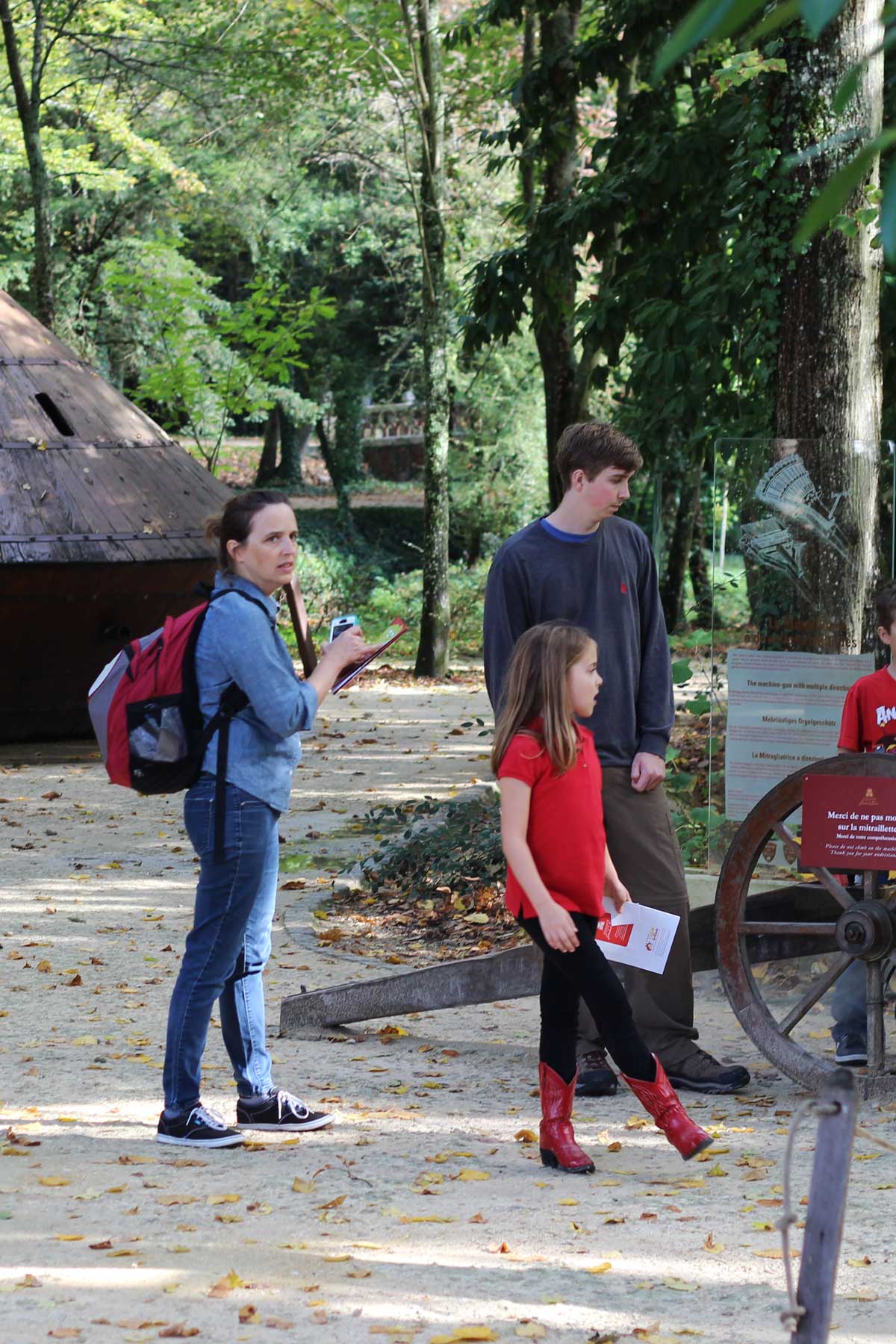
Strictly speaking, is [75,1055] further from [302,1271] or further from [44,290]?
[44,290]

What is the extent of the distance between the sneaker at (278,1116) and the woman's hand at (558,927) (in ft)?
3.49

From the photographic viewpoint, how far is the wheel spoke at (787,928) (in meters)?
4.70

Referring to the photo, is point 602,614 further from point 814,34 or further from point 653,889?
point 814,34

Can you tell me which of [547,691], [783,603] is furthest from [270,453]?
[547,691]

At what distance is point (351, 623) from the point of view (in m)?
4.26

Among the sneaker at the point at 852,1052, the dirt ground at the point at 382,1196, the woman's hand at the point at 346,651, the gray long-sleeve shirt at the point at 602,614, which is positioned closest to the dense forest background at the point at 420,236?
the gray long-sleeve shirt at the point at 602,614

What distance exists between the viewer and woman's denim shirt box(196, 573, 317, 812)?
4.08m

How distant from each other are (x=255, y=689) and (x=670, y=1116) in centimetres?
157

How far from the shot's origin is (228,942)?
4270 mm

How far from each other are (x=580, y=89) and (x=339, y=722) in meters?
7.00

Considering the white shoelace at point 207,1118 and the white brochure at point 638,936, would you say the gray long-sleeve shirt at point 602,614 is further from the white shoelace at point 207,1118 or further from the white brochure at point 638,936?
the white shoelace at point 207,1118

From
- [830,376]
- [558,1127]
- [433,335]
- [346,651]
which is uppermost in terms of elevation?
[433,335]

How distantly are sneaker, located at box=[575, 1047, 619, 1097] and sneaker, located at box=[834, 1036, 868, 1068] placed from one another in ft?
2.34

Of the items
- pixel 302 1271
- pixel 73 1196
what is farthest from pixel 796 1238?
pixel 73 1196
